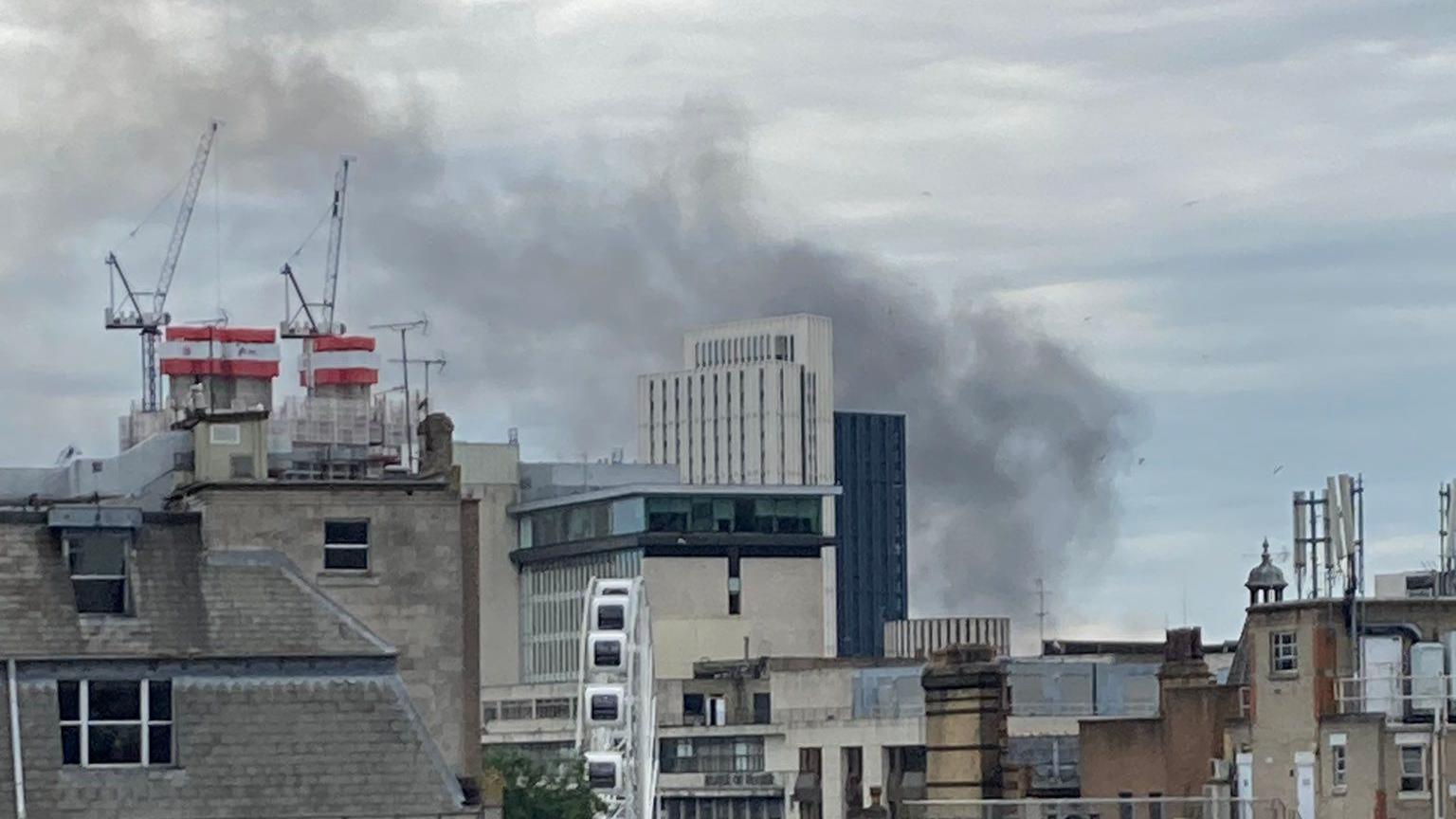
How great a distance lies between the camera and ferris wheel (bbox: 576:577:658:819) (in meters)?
102

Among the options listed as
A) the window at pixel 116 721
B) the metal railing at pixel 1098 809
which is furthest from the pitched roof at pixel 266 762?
the metal railing at pixel 1098 809

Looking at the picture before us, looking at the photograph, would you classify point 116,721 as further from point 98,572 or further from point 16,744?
point 98,572

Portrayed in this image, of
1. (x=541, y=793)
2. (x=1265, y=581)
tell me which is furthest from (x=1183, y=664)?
(x=541, y=793)

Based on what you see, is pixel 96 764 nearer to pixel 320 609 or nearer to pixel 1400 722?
pixel 320 609

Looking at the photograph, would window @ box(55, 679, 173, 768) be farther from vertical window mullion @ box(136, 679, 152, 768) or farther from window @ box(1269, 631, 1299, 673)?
window @ box(1269, 631, 1299, 673)

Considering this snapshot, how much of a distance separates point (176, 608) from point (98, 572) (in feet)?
6.66

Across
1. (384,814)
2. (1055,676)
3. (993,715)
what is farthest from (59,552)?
(1055,676)

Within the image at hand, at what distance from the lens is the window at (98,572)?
3418 inches

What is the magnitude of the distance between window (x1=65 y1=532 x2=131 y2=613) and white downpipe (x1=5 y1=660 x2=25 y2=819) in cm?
364

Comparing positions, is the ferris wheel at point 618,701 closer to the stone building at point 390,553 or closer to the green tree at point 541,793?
the stone building at point 390,553

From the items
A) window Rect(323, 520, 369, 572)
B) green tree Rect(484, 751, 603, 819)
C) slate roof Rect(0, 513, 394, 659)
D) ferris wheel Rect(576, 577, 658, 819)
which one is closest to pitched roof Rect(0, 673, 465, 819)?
slate roof Rect(0, 513, 394, 659)

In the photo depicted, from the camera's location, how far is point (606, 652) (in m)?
104

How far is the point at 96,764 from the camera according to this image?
275 ft

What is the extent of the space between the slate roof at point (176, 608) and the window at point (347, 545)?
1.47 m
